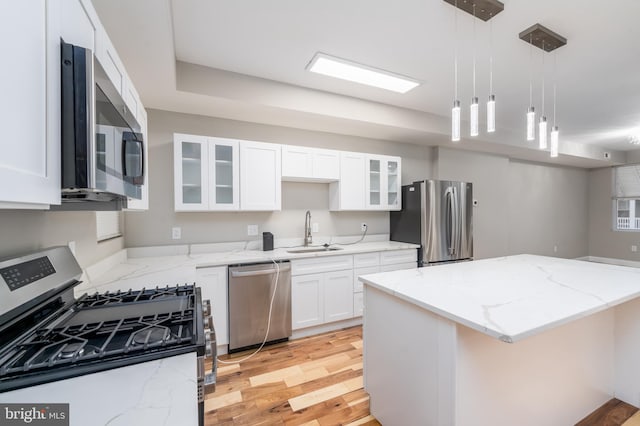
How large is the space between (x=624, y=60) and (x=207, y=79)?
3692 millimetres

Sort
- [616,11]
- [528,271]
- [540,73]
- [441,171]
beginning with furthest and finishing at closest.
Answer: [441,171] → [540,73] → [528,271] → [616,11]

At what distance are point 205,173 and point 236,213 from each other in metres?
0.61

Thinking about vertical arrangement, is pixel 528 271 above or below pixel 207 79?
below

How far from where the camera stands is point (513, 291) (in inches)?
59.1

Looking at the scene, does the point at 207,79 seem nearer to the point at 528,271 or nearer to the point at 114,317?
the point at 114,317

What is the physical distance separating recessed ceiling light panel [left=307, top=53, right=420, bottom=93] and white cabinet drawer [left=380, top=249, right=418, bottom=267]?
1.87 meters

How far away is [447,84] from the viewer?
2842 mm

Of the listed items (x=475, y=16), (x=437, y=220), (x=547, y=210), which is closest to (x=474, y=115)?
(x=475, y=16)

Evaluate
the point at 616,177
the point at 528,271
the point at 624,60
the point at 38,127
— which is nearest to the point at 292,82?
the point at 38,127

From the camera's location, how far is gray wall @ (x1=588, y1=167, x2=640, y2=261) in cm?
620

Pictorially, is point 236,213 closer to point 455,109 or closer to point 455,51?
point 455,109

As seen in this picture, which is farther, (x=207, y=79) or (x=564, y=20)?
(x=207, y=79)

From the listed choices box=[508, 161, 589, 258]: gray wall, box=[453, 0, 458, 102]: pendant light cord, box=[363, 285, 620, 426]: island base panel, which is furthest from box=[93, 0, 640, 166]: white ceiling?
box=[508, 161, 589, 258]: gray wall

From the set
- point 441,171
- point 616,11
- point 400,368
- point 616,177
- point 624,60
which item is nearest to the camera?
point 400,368
